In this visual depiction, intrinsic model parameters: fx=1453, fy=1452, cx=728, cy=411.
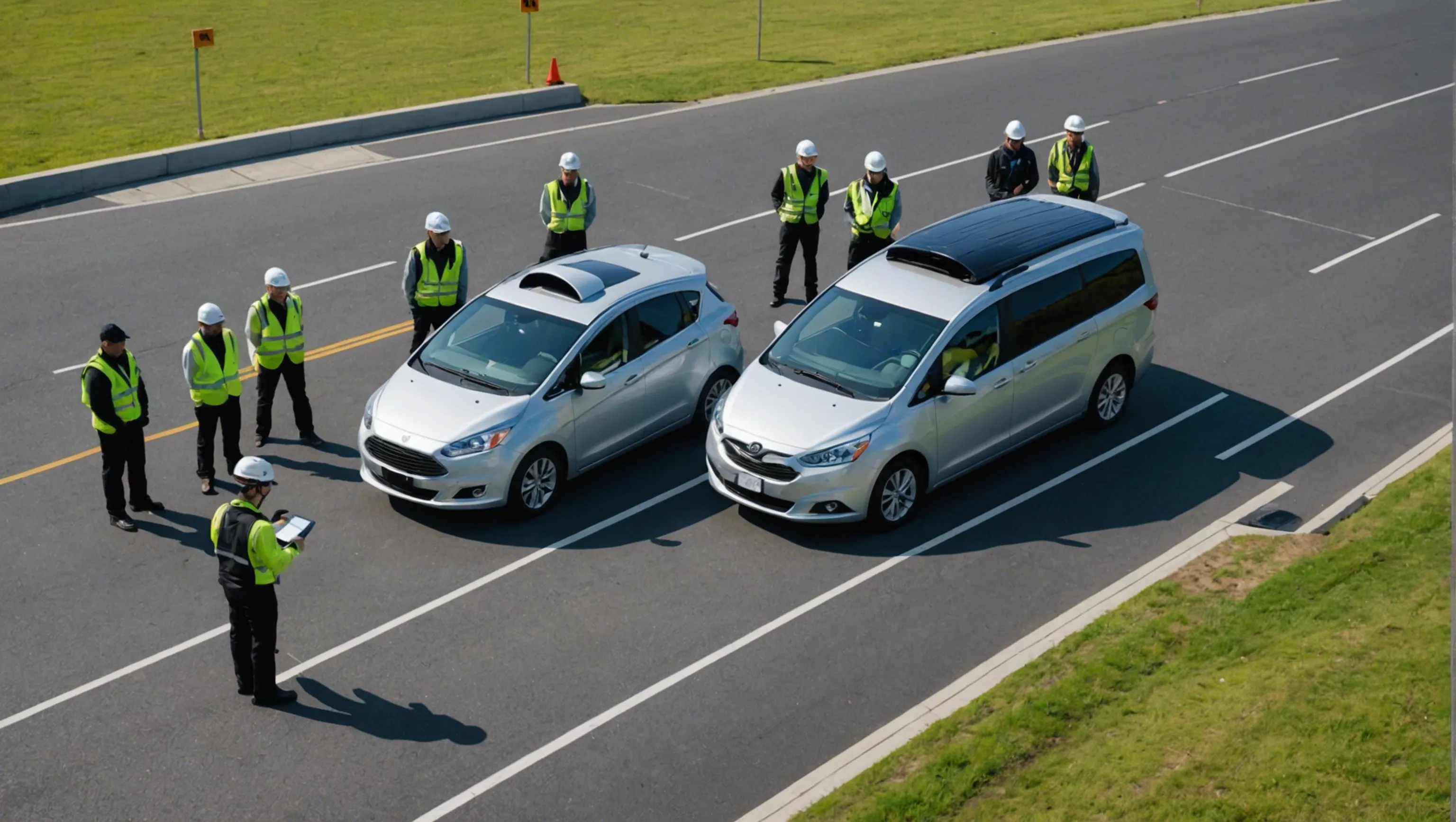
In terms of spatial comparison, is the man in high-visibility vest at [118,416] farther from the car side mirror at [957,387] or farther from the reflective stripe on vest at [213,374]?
the car side mirror at [957,387]

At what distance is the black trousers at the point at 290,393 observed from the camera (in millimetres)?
13734

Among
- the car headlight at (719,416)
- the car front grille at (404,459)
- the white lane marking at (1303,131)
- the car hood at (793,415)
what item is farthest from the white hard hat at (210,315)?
the white lane marking at (1303,131)

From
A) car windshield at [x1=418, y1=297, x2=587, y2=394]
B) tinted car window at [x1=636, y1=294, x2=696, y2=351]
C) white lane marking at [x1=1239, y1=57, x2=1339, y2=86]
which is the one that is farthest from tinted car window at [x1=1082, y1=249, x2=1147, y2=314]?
white lane marking at [x1=1239, y1=57, x2=1339, y2=86]

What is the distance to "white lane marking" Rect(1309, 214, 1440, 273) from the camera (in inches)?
748

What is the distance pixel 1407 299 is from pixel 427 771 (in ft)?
45.8

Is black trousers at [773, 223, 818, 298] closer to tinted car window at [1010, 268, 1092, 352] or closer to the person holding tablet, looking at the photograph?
tinted car window at [1010, 268, 1092, 352]

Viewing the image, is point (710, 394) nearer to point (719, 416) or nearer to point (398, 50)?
point (719, 416)

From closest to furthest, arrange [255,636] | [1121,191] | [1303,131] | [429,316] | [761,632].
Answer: [255,636]
[761,632]
[429,316]
[1121,191]
[1303,131]

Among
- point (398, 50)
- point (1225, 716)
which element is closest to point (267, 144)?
point (398, 50)

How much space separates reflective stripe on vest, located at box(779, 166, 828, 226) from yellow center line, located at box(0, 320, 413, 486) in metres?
4.58

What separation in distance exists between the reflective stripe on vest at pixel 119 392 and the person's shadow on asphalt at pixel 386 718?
134 inches

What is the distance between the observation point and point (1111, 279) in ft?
46.6

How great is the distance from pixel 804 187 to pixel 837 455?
5714mm

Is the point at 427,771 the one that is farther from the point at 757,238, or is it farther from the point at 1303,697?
the point at 757,238
